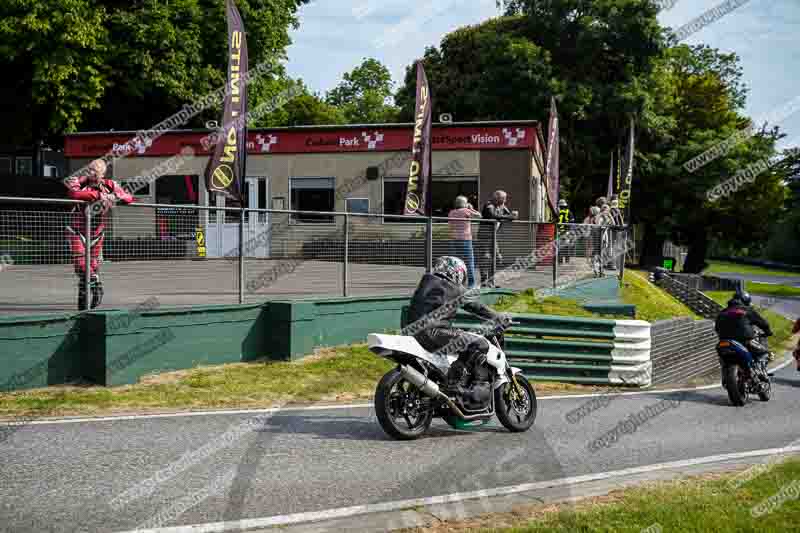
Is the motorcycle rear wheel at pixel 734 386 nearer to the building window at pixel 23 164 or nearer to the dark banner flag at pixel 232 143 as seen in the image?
→ the dark banner flag at pixel 232 143

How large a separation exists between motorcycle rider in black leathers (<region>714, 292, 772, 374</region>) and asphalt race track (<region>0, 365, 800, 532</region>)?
262 centimetres

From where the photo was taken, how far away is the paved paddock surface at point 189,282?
845 centimetres

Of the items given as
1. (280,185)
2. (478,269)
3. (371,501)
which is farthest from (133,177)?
(371,501)

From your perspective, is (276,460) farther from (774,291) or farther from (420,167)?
(774,291)

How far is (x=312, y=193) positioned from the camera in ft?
77.5

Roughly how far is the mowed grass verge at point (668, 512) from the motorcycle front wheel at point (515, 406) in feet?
6.37

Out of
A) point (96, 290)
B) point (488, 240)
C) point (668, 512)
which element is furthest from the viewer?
point (488, 240)

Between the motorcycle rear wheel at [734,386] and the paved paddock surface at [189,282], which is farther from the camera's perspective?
the motorcycle rear wheel at [734,386]

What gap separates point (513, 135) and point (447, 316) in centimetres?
1543

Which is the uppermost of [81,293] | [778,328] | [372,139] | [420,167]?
[372,139]

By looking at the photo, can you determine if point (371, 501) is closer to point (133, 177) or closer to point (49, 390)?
point (49, 390)

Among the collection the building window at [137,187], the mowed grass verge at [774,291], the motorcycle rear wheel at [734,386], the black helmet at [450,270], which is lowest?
the mowed grass verge at [774,291]

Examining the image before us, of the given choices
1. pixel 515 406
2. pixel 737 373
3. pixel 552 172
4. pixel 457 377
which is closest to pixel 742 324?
pixel 737 373

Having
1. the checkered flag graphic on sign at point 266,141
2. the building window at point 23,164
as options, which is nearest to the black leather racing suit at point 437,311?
the checkered flag graphic on sign at point 266,141
